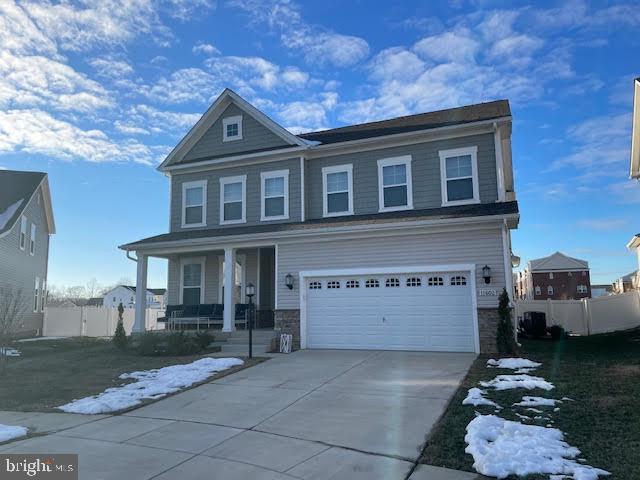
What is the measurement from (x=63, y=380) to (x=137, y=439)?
19.5 ft

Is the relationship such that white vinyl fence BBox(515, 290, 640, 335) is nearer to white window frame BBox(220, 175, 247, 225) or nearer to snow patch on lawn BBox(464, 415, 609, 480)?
white window frame BBox(220, 175, 247, 225)

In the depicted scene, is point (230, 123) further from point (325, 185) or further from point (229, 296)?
point (229, 296)

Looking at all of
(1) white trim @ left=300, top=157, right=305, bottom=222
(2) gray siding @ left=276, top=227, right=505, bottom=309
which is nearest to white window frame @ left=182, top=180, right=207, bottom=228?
(1) white trim @ left=300, top=157, right=305, bottom=222

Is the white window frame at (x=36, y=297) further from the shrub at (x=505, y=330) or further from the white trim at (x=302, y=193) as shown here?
the shrub at (x=505, y=330)

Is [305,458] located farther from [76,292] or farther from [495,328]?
[76,292]

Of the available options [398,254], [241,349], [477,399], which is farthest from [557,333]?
[477,399]

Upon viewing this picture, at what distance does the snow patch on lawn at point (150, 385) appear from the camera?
849cm

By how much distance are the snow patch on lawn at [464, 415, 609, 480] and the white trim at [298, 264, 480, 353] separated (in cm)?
640

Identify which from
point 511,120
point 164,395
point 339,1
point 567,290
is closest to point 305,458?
point 164,395

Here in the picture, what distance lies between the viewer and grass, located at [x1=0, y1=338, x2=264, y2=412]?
9.49 meters

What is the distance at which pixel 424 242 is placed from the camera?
13.3 meters

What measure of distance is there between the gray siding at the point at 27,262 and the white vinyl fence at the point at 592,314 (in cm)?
2279

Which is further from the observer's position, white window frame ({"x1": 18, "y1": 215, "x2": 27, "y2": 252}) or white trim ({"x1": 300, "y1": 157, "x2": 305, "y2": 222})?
white window frame ({"x1": 18, "y1": 215, "x2": 27, "y2": 252})

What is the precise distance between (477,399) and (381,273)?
6.31 metres
